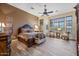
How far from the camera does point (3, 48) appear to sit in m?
2.37

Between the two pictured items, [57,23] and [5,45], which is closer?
[5,45]

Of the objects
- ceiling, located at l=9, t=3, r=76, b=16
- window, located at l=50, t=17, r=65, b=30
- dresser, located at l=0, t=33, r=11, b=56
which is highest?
ceiling, located at l=9, t=3, r=76, b=16

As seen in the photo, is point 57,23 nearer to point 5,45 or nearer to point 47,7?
point 47,7

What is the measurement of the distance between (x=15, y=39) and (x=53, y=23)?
3.17ft

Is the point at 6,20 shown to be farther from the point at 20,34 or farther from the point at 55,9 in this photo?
the point at 55,9

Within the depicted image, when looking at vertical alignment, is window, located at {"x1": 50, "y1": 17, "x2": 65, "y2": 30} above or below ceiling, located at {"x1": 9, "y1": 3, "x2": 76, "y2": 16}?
below

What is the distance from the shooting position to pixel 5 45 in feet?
7.80

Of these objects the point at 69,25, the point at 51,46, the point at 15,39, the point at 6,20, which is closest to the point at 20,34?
the point at 15,39

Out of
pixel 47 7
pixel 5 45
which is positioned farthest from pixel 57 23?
pixel 5 45

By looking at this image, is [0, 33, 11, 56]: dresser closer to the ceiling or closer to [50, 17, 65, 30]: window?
the ceiling

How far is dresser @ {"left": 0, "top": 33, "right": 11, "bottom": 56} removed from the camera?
2359mm

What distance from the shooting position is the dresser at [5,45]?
92.9 inches

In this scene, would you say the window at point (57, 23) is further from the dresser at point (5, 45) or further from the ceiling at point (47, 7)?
the dresser at point (5, 45)

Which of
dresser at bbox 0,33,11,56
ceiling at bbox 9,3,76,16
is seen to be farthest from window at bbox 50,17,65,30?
dresser at bbox 0,33,11,56
